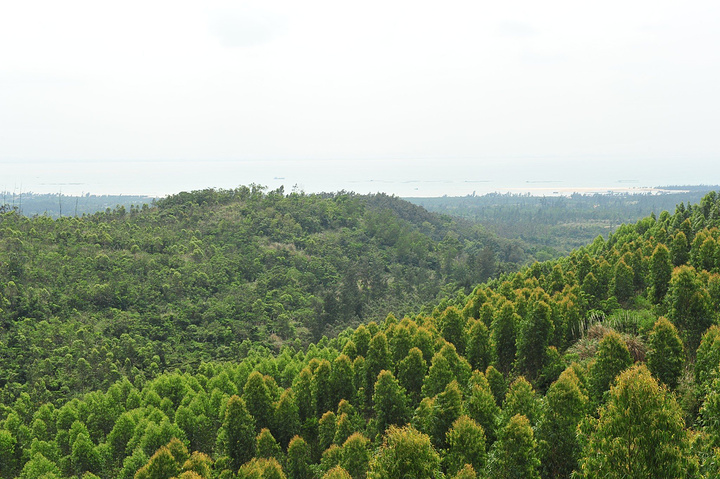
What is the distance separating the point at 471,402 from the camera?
53.8ft

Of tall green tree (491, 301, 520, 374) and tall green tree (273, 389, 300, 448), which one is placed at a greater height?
Answer: tall green tree (491, 301, 520, 374)

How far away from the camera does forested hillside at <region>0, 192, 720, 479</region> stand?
35.8 ft

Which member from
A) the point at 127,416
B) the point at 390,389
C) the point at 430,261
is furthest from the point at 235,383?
the point at 430,261

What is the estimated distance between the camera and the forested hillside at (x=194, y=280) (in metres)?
35.0

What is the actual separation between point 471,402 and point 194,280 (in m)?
37.4

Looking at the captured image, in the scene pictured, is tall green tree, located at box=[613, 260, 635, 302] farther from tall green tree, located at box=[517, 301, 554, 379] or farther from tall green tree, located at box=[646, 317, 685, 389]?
tall green tree, located at box=[646, 317, 685, 389]

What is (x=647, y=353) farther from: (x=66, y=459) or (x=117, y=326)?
(x=117, y=326)

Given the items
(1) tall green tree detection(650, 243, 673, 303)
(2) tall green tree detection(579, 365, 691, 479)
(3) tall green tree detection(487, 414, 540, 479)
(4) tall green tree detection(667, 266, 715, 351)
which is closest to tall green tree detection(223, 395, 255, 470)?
(3) tall green tree detection(487, 414, 540, 479)

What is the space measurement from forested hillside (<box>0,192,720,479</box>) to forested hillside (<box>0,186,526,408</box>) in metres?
2.06

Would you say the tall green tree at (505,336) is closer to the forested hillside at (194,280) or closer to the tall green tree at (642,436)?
the tall green tree at (642,436)

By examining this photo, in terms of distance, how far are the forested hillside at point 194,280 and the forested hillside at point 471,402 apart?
2061 millimetres

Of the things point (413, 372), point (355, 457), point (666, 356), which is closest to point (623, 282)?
point (666, 356)

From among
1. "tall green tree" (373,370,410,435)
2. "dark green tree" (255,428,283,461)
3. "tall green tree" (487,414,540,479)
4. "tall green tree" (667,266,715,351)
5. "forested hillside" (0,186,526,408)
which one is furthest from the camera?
"forested hillside" (0,186,526,408)

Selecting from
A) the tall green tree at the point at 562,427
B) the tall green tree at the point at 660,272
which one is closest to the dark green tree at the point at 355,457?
the tall green tree at the point at 562,427
